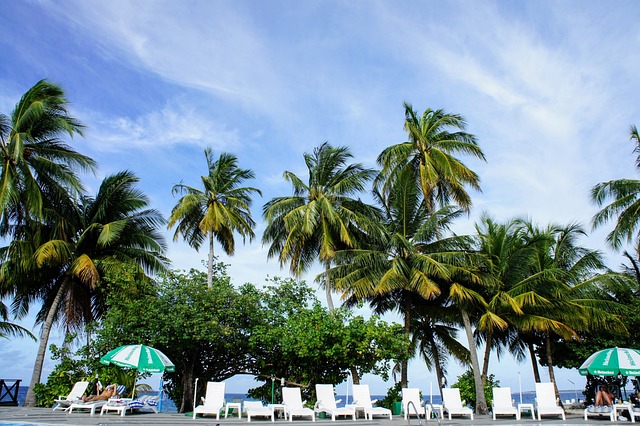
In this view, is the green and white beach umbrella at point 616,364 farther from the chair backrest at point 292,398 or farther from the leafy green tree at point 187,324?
the leafy green tree at point 187,324

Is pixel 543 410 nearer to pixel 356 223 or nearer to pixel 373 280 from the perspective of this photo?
pixel 373 280

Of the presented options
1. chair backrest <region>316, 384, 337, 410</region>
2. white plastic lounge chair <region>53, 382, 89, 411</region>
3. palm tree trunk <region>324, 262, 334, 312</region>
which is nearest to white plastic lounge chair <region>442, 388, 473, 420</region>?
chair backrest <region>316, 384, 337, 410</region>

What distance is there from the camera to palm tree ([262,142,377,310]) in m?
21.2

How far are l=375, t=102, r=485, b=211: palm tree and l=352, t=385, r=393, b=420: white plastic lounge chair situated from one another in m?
8.79

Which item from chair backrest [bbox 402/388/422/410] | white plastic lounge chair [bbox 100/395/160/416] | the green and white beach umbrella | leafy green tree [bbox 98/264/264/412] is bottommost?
white plastic lounge chair [bbox 100/395/160/416]

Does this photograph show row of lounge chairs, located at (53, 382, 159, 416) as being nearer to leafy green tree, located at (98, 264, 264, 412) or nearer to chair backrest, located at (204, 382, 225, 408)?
leafy green tree, located at (98, 264, 264, 412)

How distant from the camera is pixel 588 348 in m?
20.9

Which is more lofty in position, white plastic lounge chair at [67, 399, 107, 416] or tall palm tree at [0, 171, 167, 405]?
tall palm tree at [0, 171, 167, 405]

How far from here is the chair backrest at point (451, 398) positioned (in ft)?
54.6

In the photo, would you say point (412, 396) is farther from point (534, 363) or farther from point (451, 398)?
point (534, 363)

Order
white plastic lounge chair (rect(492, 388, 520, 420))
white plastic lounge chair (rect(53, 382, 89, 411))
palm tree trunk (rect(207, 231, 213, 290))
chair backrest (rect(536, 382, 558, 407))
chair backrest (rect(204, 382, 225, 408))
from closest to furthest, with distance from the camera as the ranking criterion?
chair backrest (rect(204, 382, 225, 408)) → white plastic lounge chair (rect(53, 382, 89, 411)) → white plastic lounge chair (rect(492, 388, 520, 420)) → chair backrest (rect(536, 382, 558, 407)) → palm tree trunk (rect(207, 231, 213, 290))

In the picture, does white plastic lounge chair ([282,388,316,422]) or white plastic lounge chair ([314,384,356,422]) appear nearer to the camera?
white plastic lounge chair ([282,388,316,422])

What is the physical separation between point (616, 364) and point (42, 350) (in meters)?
18.9

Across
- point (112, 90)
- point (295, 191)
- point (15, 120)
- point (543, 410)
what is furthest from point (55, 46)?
point (543, 410)
